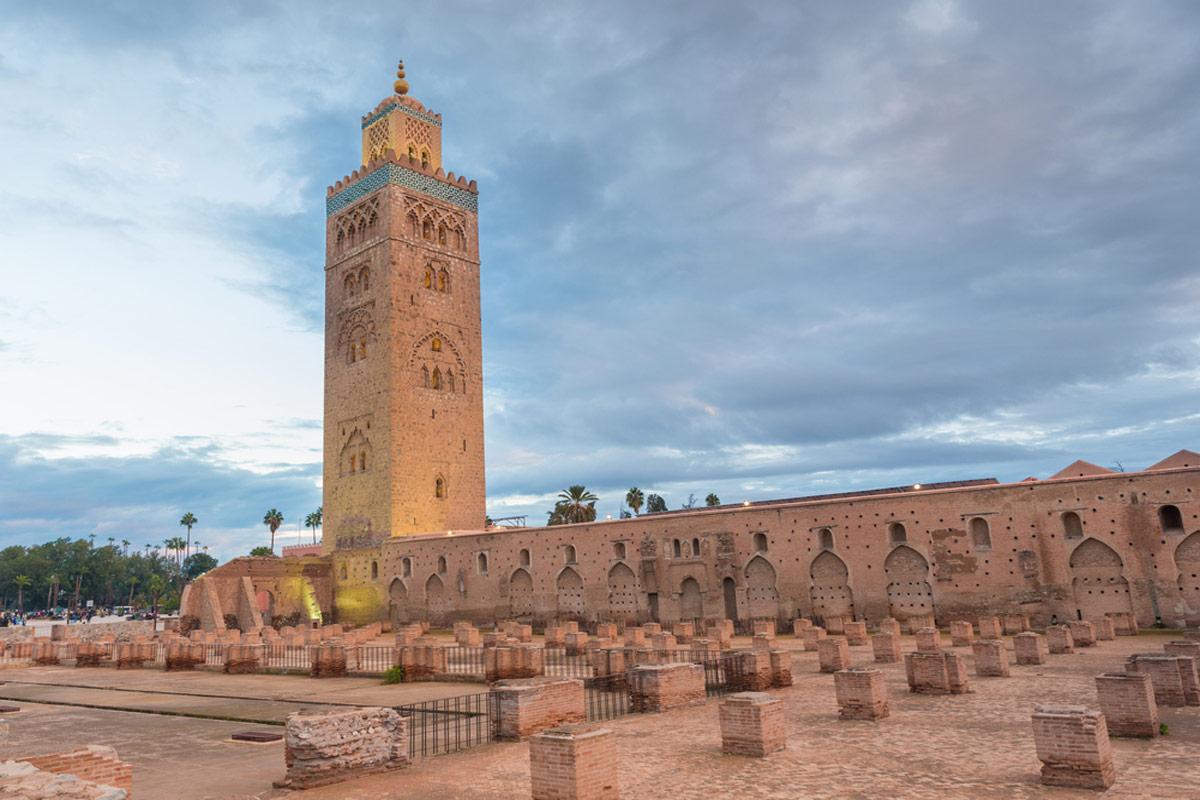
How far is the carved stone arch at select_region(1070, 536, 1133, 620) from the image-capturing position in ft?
72.4

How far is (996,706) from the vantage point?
10547mm

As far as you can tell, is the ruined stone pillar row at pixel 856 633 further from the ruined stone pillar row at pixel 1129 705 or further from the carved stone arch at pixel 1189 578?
the ruined stone pillar row at pixel 1129 705

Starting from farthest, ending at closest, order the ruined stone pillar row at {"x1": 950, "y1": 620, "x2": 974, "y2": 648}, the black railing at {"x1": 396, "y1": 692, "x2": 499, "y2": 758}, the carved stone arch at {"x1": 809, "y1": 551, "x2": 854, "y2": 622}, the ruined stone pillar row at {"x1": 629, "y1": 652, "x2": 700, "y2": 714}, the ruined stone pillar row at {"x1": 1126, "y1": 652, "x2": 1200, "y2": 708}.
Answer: the carved stone arch at {"x1": 809, "y1": 551, "x2": 854, "y2": 622}, the ruined stone pillar row at {"x1": 950, "y1": 620, "x2": 974, "y2": 648}, the ruined stone pillar row at {"x1": 629, "y1": 652, "x2": 700, "y2": 714}, the ruined stone pillar row at {"x1": 1126, "y1": 652, "x2": 1200, "y2": 708}, the black railing at {"x1": 396, "y1": 692, "x2": 499, "y2": 758}

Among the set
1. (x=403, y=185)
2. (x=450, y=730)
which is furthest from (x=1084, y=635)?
(x=403, y=185)

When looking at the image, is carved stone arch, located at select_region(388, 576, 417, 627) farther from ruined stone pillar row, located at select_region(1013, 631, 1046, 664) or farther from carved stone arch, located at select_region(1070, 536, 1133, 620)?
ruined stone pillar row, located at select_region(1013, 631, 1046, 664)

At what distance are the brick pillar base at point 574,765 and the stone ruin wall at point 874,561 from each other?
65.8 feet

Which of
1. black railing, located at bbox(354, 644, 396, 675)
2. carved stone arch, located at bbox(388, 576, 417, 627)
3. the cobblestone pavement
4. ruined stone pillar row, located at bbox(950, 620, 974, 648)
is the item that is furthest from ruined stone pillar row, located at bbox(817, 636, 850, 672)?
carved stone arch, located at bbox(388, 576, 417, 627)

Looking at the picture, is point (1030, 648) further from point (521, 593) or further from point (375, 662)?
point (521, 593)

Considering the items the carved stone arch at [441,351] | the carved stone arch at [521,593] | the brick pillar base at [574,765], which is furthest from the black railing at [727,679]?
the carved stone arch at [441,351]

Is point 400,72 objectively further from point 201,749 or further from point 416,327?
point 201,749

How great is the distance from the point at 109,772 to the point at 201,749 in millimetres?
3615

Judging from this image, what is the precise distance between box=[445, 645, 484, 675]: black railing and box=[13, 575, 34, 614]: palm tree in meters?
74.5

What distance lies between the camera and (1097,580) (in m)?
22.4

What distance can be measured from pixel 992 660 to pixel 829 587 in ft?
40.9
